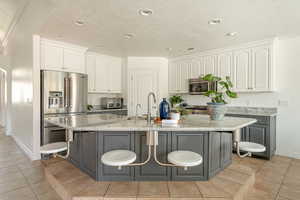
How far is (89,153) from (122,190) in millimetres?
684

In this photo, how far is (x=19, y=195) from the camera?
214 centimetres

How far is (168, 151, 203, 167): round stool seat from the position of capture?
1618mm

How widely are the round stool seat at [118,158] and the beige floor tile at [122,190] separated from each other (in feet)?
1.43

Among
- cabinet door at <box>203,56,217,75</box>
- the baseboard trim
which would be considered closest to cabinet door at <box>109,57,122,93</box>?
the baseboard trim

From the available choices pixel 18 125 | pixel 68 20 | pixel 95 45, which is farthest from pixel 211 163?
pixel 18 125

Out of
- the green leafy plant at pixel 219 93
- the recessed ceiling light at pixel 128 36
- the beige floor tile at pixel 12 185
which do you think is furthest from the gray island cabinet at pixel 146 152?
the recessed ceiling light at pixel 128 36

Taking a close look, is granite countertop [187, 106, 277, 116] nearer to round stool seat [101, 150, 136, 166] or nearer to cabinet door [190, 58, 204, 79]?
cabinet door [190, 58, 204, 79]

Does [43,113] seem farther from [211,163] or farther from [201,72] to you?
[201,72]

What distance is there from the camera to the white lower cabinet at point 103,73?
471cm

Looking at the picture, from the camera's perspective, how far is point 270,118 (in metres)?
3.23

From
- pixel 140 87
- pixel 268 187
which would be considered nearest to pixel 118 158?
pixel 268 187

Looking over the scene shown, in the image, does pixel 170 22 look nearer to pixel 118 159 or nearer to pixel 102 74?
pixel 118 159

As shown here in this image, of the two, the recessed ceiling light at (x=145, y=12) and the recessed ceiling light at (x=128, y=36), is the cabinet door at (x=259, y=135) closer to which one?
the recessed ceiling light at (x=145, y=12)

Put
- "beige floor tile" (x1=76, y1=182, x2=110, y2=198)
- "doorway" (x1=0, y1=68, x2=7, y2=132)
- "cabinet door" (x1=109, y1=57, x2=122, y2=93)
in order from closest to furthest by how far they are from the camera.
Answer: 1. "beige floor tile" (x1=76, y1=182, x2=110, y2=198)
2. "cabinet door" (x1=109, y1=57, x2=122, y2=93)
3. "doorway" (x1=0, y1=68, x2=7, y2=132)
